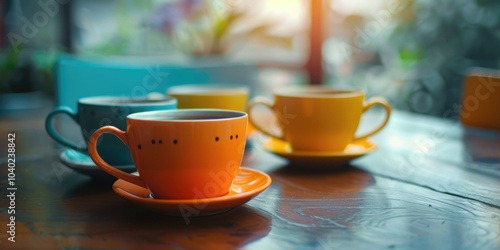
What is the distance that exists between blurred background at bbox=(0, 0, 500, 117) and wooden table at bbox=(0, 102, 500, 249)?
1.11 metres

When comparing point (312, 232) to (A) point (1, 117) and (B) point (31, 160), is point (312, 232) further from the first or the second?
(A) point (1, 117)

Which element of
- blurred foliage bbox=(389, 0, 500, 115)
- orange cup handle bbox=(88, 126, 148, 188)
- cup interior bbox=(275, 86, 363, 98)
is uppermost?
blurred foliage bbox=(389, 0, 500, 115)

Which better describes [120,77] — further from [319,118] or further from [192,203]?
[192,203]

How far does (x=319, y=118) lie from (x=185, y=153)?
34cm

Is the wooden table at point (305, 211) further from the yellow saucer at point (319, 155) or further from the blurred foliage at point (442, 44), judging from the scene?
the blurred foliage at point (442, 44)

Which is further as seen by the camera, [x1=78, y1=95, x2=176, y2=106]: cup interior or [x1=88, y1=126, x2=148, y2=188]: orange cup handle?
[x1=78, y1=95, x2=176, y2=106]: cup interior

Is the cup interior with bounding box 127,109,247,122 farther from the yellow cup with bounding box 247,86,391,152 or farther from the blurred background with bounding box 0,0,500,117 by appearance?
the blurred background with bounding box 0,0,500,117

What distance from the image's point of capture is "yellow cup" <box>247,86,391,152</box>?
85cm

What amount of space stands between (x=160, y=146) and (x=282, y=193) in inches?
8.0

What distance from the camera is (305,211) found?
61 cm

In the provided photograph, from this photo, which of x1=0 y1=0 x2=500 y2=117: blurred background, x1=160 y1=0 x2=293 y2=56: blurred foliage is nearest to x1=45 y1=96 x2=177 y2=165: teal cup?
x1=0 y1=0 x2=500 y2=117: blurred background

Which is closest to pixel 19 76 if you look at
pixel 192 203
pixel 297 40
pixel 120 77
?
pixel 120 77

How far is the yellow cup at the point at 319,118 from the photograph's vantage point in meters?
0.85

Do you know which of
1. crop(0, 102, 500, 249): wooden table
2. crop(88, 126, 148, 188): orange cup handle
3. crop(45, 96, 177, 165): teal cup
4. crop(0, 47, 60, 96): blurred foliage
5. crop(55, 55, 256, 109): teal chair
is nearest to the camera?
crop(0, 102, 500, 249): wooden table
